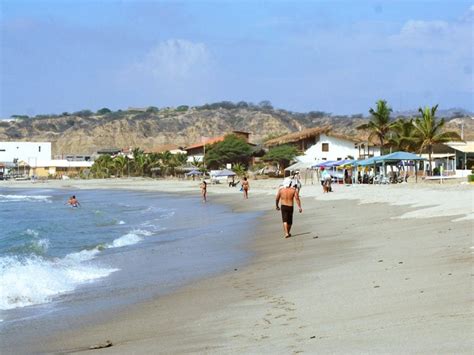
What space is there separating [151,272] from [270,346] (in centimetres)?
645

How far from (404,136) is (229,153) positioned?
88.4 ft

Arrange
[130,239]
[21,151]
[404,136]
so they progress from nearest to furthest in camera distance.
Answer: [130,239] < [404,136] < [21,151]

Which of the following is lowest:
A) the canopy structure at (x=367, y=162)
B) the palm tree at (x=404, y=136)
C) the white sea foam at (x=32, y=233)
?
the white sea foam at (x=32, y=233)

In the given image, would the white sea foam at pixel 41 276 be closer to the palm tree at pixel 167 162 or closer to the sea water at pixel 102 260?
the sea water at pixel 102 260

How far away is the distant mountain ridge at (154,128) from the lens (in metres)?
146

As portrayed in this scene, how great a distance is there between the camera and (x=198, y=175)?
72062 millimetres

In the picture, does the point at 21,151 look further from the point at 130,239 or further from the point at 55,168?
the point at 130,239

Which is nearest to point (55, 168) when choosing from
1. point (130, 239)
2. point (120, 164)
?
point (120, 164)

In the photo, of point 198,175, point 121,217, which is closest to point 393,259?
point 121,217

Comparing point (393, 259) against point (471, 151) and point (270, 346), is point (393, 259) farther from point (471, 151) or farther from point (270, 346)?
point (471, 151)

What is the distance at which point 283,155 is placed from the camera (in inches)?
2512

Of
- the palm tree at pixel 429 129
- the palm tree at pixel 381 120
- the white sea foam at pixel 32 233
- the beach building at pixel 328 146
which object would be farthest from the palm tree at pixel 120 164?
the white sea foam at pixel 32 233

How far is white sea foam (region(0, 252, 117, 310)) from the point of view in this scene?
9297 millimetres

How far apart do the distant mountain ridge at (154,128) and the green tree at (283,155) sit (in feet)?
223
